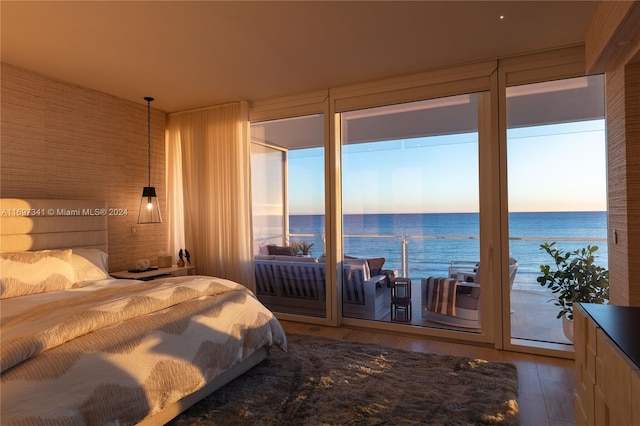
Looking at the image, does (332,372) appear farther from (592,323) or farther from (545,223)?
(545,223)

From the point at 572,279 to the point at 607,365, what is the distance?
7.65ft

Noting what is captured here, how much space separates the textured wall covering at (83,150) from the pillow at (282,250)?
1.47 meters

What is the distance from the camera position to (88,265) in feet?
11.8

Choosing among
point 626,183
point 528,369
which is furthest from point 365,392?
point 626,183

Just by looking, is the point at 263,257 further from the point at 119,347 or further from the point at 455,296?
the point at 119,347

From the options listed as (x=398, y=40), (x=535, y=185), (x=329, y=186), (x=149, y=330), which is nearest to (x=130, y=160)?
(x=329, y=186)

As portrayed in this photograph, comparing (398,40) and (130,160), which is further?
(130,160)

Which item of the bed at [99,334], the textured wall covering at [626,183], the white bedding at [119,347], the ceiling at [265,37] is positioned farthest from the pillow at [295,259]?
the textured wall covering at [626,183]

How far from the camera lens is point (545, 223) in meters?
3.54

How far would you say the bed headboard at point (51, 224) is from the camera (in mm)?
3330

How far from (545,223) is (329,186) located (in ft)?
7.25

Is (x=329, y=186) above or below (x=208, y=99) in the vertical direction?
below

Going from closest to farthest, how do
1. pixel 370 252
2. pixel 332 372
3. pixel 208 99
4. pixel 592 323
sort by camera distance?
pixel 592 323, pixel 332 372, pixel 370 252, pixel 208 99

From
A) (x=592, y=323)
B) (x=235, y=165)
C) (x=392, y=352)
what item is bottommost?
(x=392, y=352)
